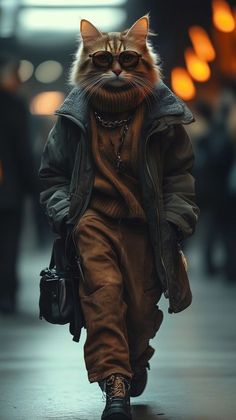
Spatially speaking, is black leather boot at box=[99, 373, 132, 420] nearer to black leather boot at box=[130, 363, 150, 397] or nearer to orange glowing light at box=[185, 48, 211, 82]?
black leather boot at box=[130, 363, 150, 397]

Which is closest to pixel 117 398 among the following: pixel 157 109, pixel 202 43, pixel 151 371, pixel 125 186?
pixel 125 186

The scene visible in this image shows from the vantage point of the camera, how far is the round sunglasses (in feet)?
22.6

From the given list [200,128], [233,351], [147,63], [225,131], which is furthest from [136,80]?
[200,128]

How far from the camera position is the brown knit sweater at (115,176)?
22.4 ft

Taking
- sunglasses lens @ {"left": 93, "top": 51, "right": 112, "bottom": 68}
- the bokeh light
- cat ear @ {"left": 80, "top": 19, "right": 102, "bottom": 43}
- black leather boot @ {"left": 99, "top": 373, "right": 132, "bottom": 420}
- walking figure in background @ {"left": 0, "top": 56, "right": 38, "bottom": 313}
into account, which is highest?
cat ear @ {"left": 80, "top": 19, "right": 102, "bottom": 43}

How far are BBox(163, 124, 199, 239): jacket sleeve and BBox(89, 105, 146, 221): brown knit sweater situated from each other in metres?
0.16

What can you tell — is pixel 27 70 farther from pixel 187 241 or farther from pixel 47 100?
pixel 187 241

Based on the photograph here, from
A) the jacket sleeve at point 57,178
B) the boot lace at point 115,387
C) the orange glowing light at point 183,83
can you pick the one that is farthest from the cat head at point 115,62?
the orange glowing light at point 183,83

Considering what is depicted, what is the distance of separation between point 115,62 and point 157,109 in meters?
0.30

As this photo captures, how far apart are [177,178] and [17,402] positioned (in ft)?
4.73

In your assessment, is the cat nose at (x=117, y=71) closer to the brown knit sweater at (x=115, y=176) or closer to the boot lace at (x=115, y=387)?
the brown knit sweater at (x=115, y=176)

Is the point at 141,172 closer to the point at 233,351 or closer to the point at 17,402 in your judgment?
the point at 17,402

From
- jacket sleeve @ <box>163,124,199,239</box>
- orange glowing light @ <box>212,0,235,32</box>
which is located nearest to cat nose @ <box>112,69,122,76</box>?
jacket sleeve @ <box>163,124,199,239</box>

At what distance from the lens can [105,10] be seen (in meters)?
29.9
